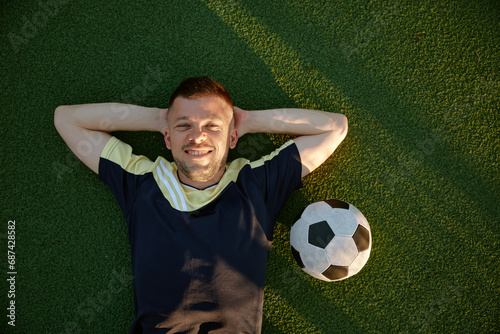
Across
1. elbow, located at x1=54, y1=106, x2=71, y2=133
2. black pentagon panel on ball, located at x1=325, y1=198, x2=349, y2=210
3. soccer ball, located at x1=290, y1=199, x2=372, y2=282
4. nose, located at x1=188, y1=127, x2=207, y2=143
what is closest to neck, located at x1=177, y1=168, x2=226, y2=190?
nose, located at x1=188, y1=127, x2=207, y2=143

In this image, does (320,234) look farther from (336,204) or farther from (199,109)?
(199,109)

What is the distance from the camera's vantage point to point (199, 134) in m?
2.38

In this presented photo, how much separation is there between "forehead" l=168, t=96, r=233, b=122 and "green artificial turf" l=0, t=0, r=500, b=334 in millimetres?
598

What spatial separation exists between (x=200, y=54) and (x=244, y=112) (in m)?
0.79

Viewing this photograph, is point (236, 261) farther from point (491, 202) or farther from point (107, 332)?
point (491, 202)

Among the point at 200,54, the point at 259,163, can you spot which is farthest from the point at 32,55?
the point at 259,163

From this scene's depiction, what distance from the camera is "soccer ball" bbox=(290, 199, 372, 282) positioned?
242 cm

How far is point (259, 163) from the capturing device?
2.66 meters

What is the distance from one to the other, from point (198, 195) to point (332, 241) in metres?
1.12

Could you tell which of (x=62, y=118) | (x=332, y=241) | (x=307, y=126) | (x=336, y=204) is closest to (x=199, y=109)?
(x=307, y=126)

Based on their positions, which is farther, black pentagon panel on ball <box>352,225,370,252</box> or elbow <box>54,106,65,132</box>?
elbow <box>54,106,65,132</box>

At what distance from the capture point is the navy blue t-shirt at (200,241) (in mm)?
2391

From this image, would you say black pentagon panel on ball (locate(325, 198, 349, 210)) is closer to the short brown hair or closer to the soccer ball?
the soccer ball

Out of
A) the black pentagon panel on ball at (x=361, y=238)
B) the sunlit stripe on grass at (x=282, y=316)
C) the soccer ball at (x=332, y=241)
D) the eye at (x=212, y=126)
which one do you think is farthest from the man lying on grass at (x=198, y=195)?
the black pentagon panel on ball at (x=361, y=238)
